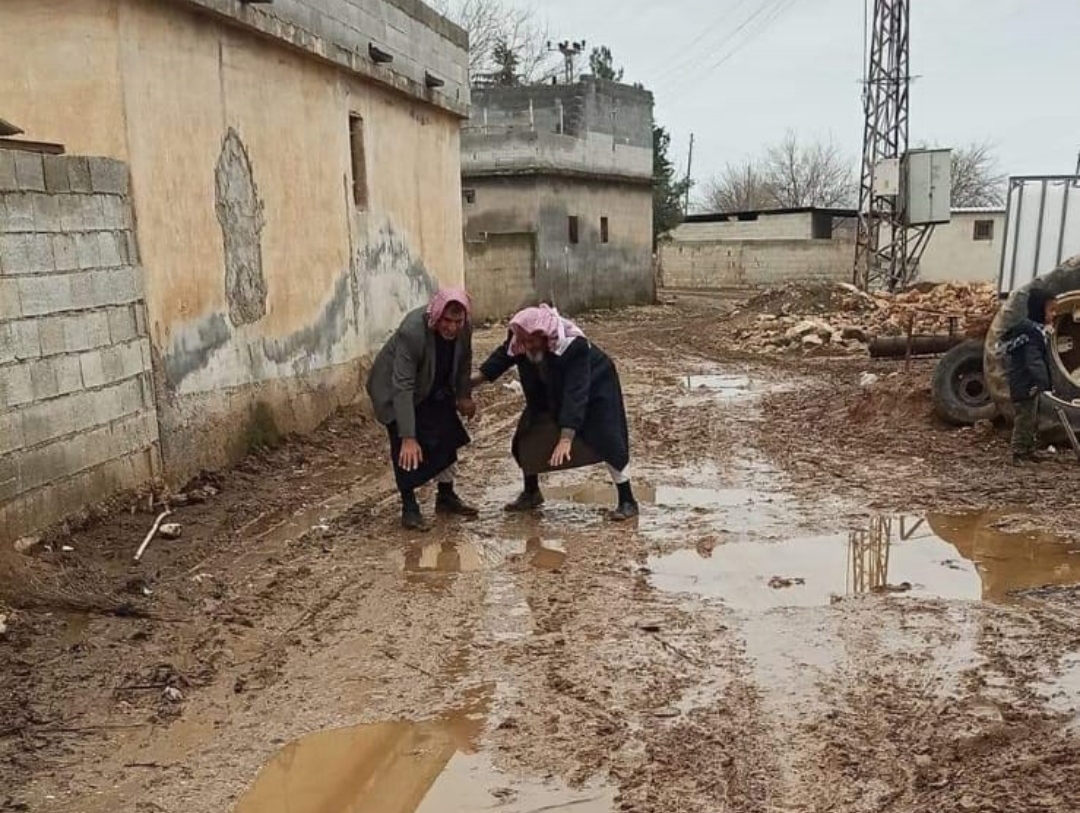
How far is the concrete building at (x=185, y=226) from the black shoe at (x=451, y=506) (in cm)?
186

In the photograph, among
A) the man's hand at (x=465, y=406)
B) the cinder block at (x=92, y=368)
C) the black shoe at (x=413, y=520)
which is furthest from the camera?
the man's hand at (x=465, y=406)

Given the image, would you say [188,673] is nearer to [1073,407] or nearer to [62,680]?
[62,680]

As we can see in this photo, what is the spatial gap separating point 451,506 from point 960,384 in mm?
5077

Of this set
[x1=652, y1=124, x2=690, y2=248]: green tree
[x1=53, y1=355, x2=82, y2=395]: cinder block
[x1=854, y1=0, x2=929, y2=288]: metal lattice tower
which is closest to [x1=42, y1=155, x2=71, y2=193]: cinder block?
[x1=53, y1=355, x2=82, y2=395]: cinder block

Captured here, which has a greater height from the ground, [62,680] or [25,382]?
[25,382]

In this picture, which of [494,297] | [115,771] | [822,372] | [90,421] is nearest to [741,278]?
[494,297]

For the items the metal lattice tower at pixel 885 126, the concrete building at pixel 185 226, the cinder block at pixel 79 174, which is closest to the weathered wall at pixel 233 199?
the concrete building at pixel 185 226

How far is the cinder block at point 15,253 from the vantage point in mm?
5469

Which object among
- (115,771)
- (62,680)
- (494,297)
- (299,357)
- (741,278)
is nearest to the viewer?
(115,771)

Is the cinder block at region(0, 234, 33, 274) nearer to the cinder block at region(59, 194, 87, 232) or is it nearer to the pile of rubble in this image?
the cinder block at region(59, 194, 87, 232)

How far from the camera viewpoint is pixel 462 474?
8.34 m

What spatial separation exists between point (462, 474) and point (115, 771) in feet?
16.0

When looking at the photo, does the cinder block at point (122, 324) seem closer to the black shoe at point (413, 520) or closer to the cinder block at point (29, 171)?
the cinder block at point (29, 171)

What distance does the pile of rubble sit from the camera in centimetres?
1703
